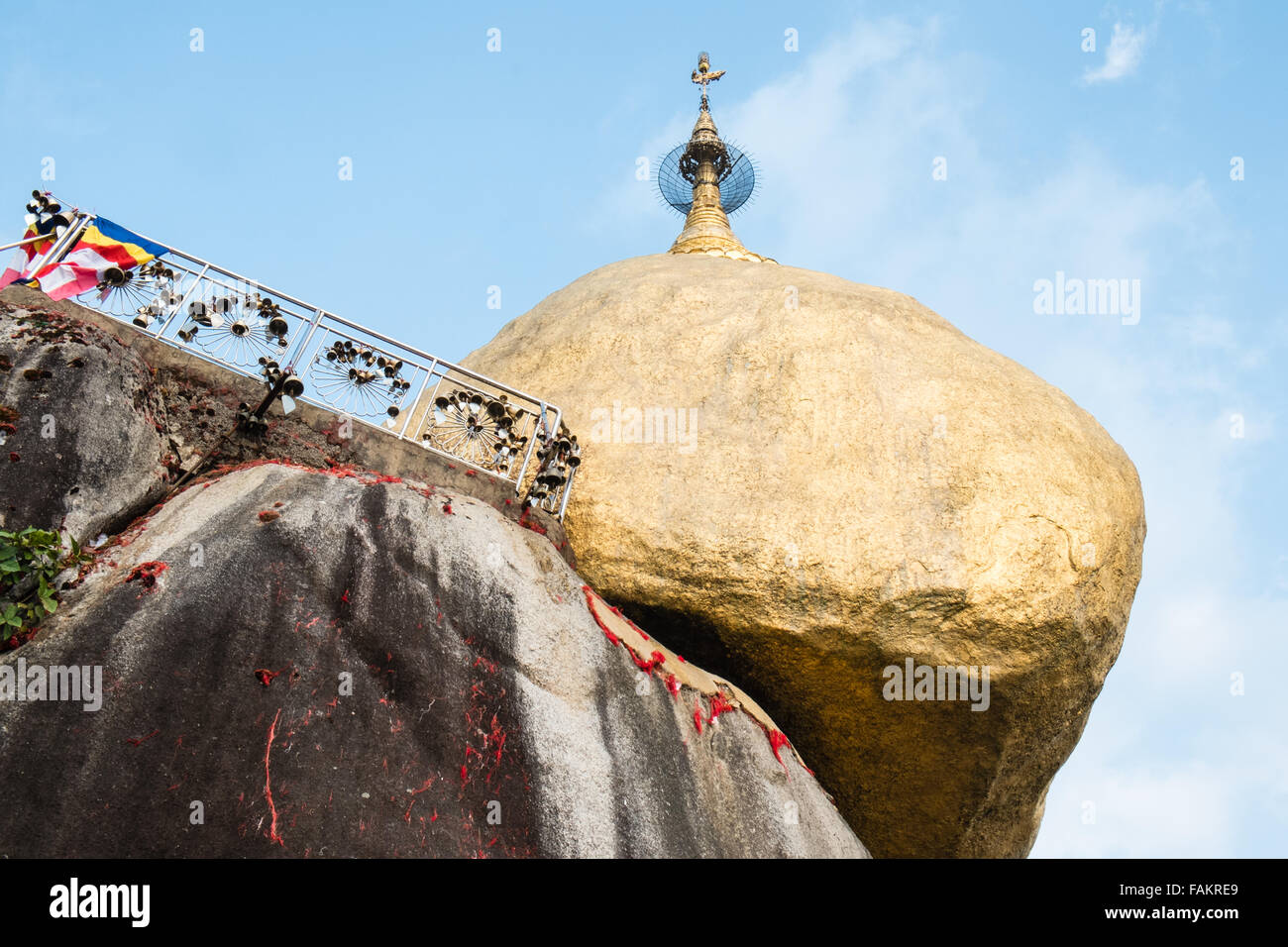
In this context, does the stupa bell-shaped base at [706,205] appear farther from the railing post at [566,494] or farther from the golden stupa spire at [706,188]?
the railing post at [566,494]

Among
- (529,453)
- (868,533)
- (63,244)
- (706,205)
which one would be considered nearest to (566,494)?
(529,453)

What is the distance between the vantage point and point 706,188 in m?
22.6

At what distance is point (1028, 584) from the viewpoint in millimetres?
9914

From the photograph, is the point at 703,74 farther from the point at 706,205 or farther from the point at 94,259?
the point at 94,259

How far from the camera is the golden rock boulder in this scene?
9.93 meters

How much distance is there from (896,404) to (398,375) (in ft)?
16.8

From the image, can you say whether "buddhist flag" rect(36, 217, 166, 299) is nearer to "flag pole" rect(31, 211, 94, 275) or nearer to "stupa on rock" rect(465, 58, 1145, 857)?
"flag pole" rect(31, 211, 94, 275)

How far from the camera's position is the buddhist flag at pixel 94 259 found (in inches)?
387

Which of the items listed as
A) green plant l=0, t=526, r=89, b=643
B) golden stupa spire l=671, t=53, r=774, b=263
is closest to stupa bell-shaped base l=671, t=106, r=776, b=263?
golden stupa spire l=671, t=53, r=774, b=263

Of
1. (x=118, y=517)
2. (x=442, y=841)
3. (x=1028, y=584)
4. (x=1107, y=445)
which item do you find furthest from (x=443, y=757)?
(x=1107, y=445)

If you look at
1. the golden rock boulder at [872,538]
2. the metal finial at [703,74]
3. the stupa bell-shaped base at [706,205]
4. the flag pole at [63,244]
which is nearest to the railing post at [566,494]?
the golden rock boulder at [872,538]

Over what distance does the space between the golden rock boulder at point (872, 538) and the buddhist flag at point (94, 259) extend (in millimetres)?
4242

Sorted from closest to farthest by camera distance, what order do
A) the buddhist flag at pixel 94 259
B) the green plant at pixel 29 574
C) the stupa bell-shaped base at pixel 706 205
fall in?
the green plant at pixel 29 574
the buddhist flag at pixel 94 259
the stupa bell-shaped base at pixel 706 205

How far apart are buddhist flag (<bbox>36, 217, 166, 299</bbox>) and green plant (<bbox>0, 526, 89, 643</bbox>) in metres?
3.27
